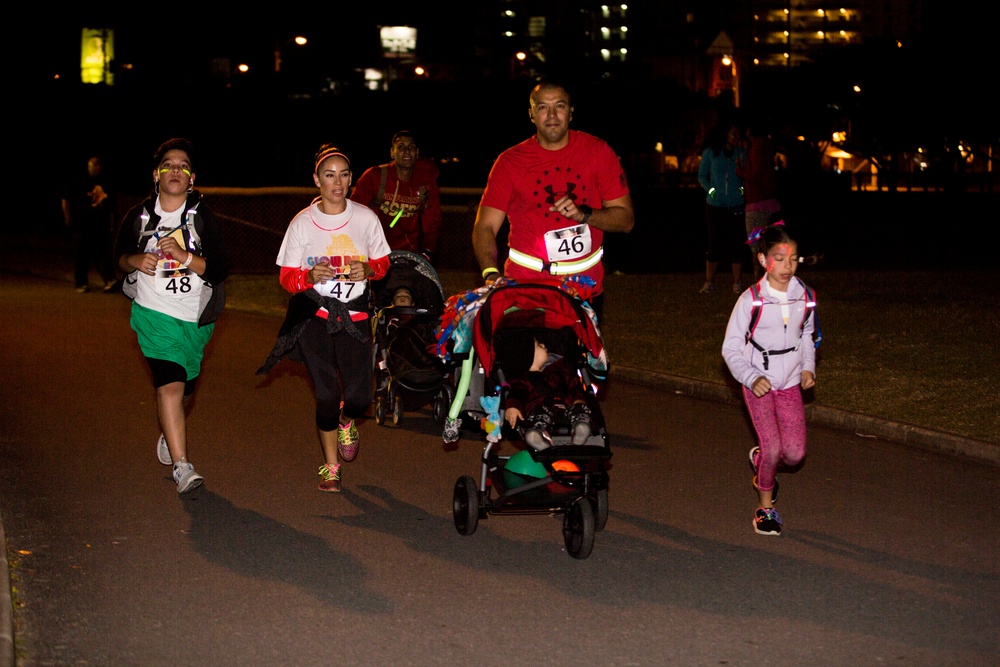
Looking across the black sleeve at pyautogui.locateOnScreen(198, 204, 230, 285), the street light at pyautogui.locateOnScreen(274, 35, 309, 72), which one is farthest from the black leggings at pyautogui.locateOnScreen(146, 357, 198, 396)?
the street light at pyautogui.locateOnScreen(274, 35, 309, 72)

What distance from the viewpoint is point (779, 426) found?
24.1ft

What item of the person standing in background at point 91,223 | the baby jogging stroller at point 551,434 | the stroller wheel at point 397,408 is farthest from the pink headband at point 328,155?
the person standing in background at point 91,223

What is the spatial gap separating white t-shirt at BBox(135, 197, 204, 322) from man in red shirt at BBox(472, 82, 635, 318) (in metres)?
1.71

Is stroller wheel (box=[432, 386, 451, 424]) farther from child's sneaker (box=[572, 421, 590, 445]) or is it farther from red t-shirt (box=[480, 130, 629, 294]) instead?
child's sneaker (box=[572, 421, 590, 445])

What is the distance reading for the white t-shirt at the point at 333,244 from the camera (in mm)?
8039

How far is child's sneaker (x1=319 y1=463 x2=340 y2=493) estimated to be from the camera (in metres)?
8.41

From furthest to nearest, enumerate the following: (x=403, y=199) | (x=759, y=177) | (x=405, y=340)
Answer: (x=759, y=177) → (x=403, y=199) → (x=405, y=340)

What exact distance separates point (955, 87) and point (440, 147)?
29069mm

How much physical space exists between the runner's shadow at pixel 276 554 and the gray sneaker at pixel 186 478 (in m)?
0.11

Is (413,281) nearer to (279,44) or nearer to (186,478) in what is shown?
(186,478)

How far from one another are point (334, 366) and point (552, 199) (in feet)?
5.36

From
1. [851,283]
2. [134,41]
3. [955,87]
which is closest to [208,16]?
[134,41]

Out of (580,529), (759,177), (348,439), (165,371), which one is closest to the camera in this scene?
(580,529)

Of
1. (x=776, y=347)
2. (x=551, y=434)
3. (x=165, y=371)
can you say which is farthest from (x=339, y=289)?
(x=776, y=347)
